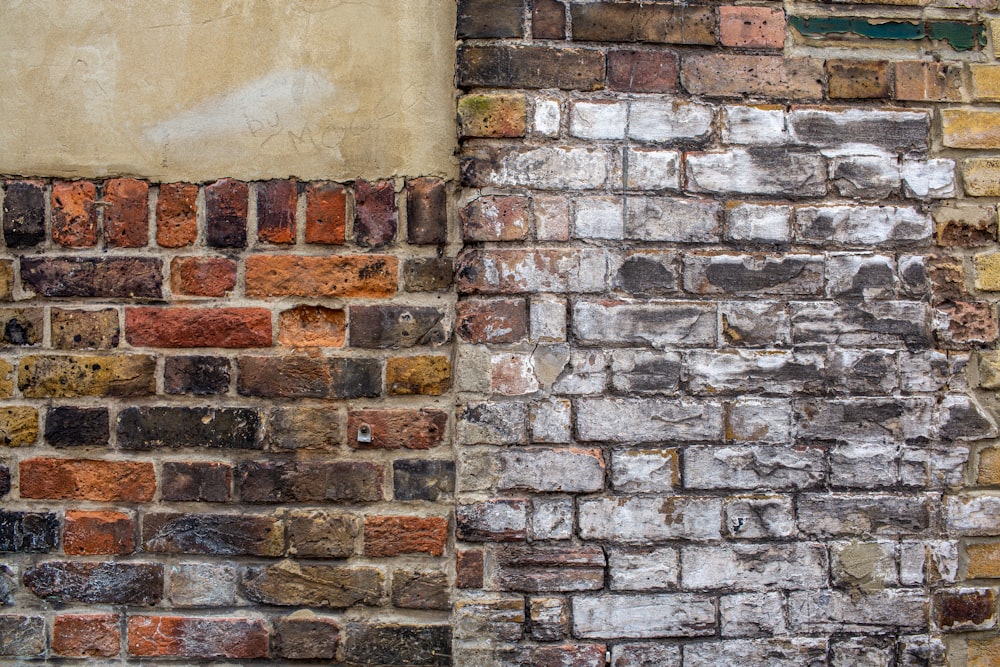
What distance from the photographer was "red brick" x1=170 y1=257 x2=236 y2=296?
1.46 m

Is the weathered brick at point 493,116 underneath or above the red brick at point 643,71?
underneath

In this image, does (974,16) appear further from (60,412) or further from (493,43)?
(60,412)

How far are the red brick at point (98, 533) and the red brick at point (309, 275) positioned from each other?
0.52 m

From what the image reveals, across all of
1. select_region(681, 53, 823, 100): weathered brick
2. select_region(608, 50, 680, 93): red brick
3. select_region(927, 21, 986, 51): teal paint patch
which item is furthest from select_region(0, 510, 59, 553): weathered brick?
select_region(927, 21, 986, 51): teal paint patch

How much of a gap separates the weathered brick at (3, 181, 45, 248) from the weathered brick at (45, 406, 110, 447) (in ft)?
1.16

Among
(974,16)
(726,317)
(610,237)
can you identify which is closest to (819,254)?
(726,317)

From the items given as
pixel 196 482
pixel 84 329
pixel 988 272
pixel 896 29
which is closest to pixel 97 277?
pixel 84 329

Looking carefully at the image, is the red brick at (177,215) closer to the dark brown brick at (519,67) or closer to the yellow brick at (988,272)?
the dark brown brick at (519,67)

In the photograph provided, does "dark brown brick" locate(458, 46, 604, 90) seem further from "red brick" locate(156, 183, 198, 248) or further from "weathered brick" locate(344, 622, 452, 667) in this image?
"weathered brick" locate(344, 622, 452, 667)

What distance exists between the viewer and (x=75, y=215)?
4.84ft

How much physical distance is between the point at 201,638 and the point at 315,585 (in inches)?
9.8

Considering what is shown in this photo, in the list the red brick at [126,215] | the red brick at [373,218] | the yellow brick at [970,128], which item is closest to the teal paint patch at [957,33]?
the yellow brick at [970,128]

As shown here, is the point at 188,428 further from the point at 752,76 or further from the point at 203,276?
the point at 752,76

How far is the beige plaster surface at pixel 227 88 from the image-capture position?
1.49 metres
